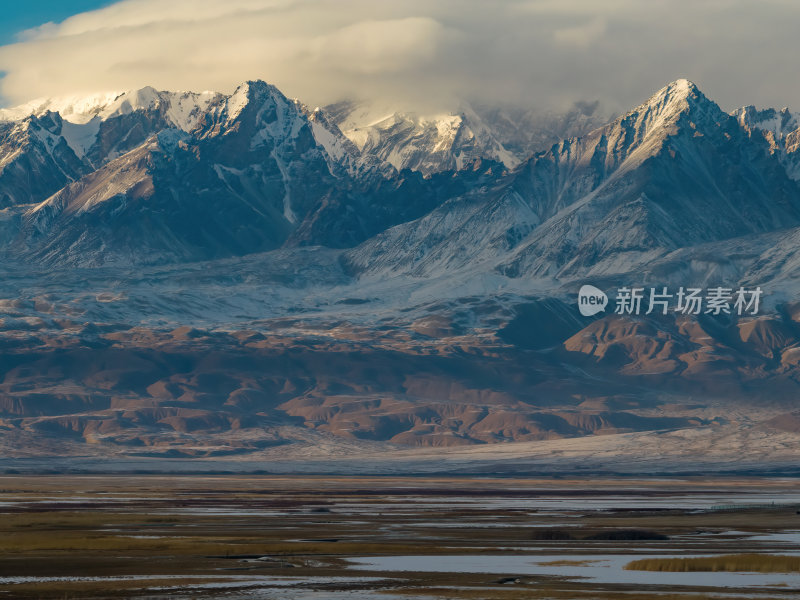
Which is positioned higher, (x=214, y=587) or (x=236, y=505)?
(x=214, y=587)

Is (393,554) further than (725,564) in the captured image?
Yes

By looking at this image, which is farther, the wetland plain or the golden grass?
the golden grass

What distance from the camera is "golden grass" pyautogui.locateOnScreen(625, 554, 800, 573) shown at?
110688mm

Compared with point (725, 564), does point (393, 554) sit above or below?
above

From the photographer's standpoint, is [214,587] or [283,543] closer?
[214,587]

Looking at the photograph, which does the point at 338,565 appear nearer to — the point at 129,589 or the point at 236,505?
the point at 129,589

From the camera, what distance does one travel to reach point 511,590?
98.6 meters

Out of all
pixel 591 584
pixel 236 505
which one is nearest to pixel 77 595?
pixel 591 584

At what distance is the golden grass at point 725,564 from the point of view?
111 m

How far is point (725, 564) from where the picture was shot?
11331 centimetres

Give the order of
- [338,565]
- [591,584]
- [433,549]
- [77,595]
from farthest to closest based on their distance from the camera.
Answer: [433,549] → [338,565] → [591,584] → [77,595]

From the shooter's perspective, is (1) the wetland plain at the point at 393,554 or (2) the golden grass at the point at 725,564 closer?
(1) the wetland plain at the point at 393,554

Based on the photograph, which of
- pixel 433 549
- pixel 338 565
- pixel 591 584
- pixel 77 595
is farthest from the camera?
pixel 433 549

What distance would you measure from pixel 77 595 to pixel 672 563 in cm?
4283
